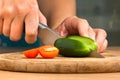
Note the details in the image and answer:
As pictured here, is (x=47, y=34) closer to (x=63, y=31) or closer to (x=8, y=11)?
(x=8, y=11)

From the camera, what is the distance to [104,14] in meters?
2.45

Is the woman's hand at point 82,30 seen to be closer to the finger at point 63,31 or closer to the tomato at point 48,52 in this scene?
the finger at point 63,31

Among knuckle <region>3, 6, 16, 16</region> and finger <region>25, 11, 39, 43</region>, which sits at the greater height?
knuckle <region>3, 6, 16, 16</region>

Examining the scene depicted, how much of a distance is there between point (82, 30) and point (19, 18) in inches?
10.7

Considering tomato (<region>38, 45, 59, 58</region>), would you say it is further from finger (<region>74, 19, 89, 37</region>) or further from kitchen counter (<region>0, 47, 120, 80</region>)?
finger (<region>74, 19, 89, 37</region>)

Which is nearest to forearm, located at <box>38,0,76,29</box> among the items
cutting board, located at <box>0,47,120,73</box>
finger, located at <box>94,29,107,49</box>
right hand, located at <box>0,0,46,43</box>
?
finger, located at <box>94,29,107,49</box>

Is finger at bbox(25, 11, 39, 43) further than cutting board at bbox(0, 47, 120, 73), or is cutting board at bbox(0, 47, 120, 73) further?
finger at bbox(25, 11, 39, 43)

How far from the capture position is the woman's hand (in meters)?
1.43

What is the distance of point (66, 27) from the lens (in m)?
1.56

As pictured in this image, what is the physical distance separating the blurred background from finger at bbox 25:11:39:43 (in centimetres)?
120

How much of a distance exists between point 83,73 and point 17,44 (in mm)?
834

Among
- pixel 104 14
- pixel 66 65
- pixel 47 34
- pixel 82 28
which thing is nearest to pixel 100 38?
pixel 82 28

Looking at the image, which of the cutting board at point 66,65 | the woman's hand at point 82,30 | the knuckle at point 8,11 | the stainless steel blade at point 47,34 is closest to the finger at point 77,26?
the woman's hand at point 82,30

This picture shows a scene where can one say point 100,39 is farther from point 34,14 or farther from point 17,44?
point 17,44
